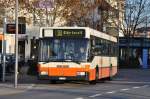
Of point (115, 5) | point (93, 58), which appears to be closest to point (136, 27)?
point (115, 5)

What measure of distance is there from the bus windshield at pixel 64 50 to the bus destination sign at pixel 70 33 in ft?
0.67

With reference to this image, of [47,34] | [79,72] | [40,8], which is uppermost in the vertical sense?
[40,8]

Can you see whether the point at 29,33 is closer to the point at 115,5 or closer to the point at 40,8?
the point at 115,5

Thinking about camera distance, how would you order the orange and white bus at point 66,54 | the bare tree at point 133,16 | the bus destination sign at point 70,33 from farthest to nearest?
1. the bare tree at point 133,16
2. the bus destination sign at point 70,33
3. the orange and white bus at point 66,54

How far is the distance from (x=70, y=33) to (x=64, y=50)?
94cm

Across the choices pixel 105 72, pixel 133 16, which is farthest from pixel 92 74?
pixel 133 16

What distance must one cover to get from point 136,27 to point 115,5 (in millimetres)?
10025

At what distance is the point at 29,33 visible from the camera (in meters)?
72.2

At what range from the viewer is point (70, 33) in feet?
93.6

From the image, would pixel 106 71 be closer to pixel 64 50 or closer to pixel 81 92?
pixel 64 50

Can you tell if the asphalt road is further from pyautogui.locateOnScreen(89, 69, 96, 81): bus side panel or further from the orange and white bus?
the orange and white bus

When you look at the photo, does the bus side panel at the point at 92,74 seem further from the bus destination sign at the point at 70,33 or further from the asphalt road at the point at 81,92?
the bus destination sign at the point at 70,33

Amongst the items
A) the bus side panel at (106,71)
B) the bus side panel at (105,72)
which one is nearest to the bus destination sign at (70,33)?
the bus side panel at (106,71)

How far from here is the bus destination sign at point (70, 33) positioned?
28328 mm
